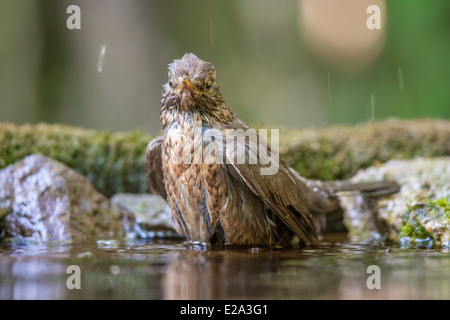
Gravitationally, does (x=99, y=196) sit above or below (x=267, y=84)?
below

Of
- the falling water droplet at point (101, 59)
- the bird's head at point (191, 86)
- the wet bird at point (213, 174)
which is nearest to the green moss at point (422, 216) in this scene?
the wet bird at point (213, 174)

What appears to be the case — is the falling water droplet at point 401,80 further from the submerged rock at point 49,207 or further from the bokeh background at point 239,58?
the submerged rock at point 49,207

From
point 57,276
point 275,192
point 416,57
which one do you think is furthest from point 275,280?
point 416,57

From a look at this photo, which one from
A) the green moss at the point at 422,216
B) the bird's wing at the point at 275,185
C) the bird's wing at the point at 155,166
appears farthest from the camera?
the bird's wing at the point at 155,166

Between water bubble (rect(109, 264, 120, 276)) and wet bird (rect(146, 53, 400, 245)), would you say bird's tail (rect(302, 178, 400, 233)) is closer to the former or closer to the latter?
wet bird (rect(146, 53, 400, 245))

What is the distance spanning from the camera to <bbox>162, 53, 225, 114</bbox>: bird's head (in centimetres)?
445

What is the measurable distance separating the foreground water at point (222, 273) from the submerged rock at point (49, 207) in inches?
33.7

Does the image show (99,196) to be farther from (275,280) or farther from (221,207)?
(275,280)

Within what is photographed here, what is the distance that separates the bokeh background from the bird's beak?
7982 millimetres

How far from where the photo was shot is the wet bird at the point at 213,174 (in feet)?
14.6

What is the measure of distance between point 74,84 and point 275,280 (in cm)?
1113

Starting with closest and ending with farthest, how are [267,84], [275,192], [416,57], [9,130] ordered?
[275,192]
[9,130]
[416,57]
[267,84]

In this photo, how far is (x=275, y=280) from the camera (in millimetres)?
3066
